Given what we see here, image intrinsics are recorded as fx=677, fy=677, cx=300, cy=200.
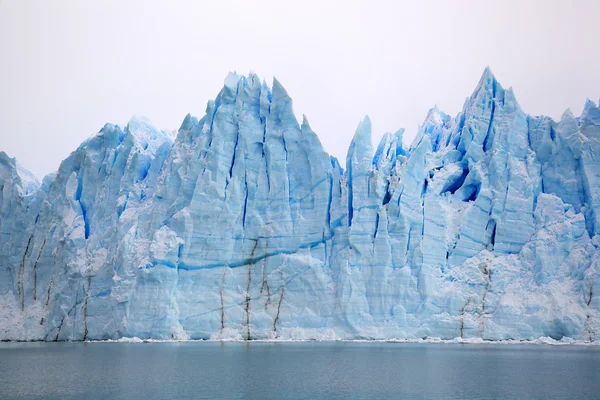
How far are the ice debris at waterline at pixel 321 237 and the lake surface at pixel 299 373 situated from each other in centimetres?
316

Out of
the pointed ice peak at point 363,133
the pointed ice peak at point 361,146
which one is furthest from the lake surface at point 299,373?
the pointed ice peak at point 363,133

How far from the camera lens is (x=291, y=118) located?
36.5 metres

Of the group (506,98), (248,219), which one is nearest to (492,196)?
(506,98)

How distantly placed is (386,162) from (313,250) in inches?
245

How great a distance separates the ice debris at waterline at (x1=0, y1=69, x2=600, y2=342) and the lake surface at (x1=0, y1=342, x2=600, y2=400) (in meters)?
3.16

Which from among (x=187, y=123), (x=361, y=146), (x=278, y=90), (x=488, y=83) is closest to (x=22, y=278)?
(x=187, y=123)

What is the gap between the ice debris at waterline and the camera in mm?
33125

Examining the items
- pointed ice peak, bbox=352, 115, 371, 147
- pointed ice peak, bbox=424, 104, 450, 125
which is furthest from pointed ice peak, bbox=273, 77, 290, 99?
pointed ice peak, bbox=424, 104, 450, 125

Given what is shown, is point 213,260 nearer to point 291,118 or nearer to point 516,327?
point 291,118

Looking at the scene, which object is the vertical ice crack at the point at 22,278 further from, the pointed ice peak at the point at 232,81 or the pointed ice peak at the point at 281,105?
the pointed ice peak at the point at 281,105

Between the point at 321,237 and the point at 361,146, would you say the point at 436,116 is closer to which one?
the point at 361,146

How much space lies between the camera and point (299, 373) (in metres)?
21.5

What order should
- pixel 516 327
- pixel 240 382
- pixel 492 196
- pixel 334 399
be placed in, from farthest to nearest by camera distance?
pixel 492 196 → pixel 516 327 → pixel 240 382 → pixel 334 399

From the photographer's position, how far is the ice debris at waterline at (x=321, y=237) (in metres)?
33.1
